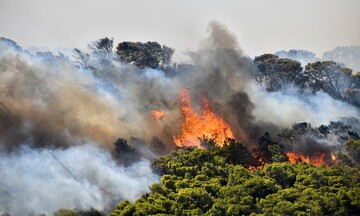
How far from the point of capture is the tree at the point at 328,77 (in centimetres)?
11562

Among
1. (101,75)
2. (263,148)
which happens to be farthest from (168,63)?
(263,148)

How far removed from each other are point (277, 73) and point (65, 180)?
243 ft

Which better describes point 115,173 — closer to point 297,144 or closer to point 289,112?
point 297,144

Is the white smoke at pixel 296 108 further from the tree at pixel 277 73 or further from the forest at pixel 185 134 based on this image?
the tree at pixel 277 73

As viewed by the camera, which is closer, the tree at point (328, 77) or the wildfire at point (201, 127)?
the wildfire at point (201, 127)

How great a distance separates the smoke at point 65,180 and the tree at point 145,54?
187 ft

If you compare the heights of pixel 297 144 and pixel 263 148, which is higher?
pixel 297 144

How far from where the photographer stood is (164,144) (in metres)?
84.9

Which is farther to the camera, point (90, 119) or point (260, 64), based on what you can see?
point (260, 64)

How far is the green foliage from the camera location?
50.2 meters

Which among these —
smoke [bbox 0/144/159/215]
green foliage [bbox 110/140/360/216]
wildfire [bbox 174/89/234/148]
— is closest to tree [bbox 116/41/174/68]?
wildfire [bbox 174/89/234/148]

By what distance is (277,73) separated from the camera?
122 metres

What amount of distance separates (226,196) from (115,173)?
17784 millimetres

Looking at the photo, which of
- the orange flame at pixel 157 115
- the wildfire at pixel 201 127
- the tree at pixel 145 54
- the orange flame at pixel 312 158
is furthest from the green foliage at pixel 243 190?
the tree at pixel 145 54
